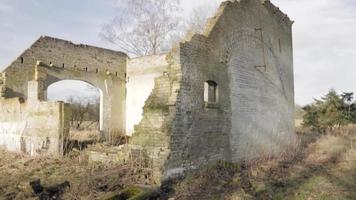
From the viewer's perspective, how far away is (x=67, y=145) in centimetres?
1171

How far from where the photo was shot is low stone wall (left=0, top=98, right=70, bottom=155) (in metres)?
11.2

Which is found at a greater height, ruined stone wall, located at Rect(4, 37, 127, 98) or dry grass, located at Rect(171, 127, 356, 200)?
ruined stone wall, located at Rect(4, 37, 127, 98)

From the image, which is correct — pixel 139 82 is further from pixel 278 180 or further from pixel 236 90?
pixel 278 180

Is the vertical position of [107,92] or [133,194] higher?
[107,92]

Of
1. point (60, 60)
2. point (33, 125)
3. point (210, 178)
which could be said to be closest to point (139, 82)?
point (60, 60)

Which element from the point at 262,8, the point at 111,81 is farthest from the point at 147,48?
the point at 262,8

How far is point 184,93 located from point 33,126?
242 inches

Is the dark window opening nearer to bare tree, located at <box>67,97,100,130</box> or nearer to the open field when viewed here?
the open field

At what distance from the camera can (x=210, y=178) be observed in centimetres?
873

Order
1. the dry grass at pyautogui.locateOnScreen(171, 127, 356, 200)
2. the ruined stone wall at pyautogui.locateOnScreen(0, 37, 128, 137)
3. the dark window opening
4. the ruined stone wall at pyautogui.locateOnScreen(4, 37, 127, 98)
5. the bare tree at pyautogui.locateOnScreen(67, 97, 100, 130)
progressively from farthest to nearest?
the bare tree at pyautogui.locateOnScreen(67, 97, 100, 130)
the ruined stone wall at pyautogui.locateOnScreen(0, 37, 128, 137)
the ruined stone wall at pyautogui.locateOnScreen(4, 37, 127, 98)
the dark window opening
the dry grass at pyautogui.locateOnScreen(171, 127, 356, 200)

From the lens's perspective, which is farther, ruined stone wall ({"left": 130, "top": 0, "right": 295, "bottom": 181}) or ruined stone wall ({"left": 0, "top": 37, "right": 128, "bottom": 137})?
ruined stone wall ({"left": 0, "top": 37, "right": 128, "bottom": 137})

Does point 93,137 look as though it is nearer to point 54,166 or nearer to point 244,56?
point 54,166

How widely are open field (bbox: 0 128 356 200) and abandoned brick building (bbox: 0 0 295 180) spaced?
570 millimetres

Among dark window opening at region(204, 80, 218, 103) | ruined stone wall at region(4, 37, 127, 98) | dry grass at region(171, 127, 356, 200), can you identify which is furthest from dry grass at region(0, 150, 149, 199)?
ruined stone wall at region(4, 37, 127, 98)
